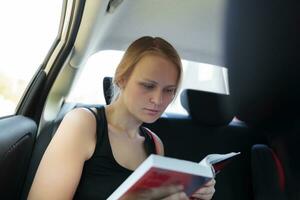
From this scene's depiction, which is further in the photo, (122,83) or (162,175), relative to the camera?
(122,83)

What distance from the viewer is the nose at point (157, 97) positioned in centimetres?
117

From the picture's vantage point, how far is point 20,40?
46.7 inches

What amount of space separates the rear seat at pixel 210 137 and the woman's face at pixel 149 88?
0.59 meters

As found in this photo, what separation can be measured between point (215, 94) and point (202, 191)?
812 mm

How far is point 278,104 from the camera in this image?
164cm

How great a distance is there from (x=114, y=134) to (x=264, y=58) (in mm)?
725

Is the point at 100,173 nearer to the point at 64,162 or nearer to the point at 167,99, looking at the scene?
the point at 64,162

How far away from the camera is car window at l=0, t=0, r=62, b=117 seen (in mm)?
1098

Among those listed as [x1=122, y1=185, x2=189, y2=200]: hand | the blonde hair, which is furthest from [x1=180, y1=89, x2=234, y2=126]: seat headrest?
[x1=122, y1=185, x2=189, y2=200]: hand

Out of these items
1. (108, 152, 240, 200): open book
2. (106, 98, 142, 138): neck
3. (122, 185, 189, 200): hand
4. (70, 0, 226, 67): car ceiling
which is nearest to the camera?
(108, 152, 240, 200): open book

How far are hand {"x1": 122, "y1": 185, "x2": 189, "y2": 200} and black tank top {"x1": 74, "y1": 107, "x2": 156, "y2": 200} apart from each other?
307 millimetres

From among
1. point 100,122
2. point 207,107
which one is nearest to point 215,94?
point 207,107

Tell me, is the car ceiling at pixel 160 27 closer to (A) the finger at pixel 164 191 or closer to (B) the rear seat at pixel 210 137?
(B) the rear seat at pixel 210 137

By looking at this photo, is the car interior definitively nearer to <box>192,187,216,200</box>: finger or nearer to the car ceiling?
the car ceiling
